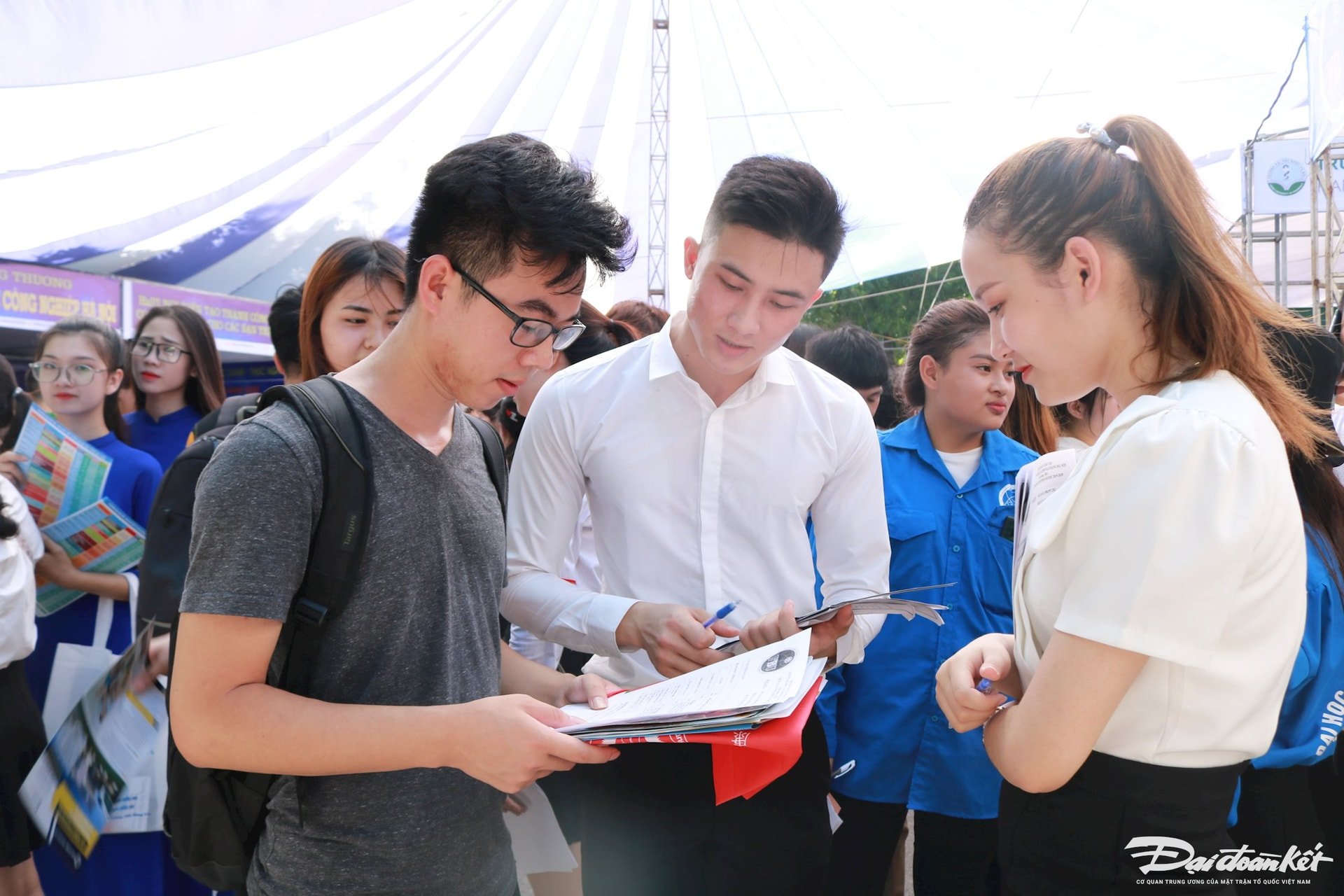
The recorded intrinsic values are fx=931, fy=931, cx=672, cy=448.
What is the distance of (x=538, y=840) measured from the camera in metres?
1.66

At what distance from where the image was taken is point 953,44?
316 inches

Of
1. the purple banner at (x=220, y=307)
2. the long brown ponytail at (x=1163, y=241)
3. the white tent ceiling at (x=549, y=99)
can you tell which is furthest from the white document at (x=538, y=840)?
the purple banner at (x=220, y=307)

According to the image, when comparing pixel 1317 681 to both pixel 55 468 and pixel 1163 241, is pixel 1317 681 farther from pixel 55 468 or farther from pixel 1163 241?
pixel 55 468

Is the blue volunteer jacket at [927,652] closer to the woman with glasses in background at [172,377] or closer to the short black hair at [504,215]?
the short black hair at [504,215]

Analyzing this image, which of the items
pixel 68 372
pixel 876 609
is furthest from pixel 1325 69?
pixel 68 372

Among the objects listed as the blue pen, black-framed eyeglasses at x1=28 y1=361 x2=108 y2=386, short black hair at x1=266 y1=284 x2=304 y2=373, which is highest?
short black hair at x1=266 y1=284 x2=304 y2=373

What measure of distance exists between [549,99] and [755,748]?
892 centimetres

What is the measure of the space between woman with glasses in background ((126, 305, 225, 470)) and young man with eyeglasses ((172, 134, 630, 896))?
2.54 m

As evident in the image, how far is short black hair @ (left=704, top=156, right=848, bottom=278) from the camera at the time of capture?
1967 millimetres

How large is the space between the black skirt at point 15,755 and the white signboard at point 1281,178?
10.1m

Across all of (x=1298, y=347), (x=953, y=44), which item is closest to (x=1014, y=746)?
(x=1298, y=347)

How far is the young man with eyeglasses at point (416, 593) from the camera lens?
1.15 m

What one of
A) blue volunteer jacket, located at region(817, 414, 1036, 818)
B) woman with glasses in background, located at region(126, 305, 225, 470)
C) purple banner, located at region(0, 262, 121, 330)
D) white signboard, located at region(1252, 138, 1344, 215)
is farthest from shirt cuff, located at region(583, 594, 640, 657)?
white signboard, located at region(1252, 138, 1344, 215)

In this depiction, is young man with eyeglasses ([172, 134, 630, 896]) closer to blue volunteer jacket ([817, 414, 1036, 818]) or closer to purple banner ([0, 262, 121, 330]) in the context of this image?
blue volunteer jacket ([817, 414, 1036, 818])
